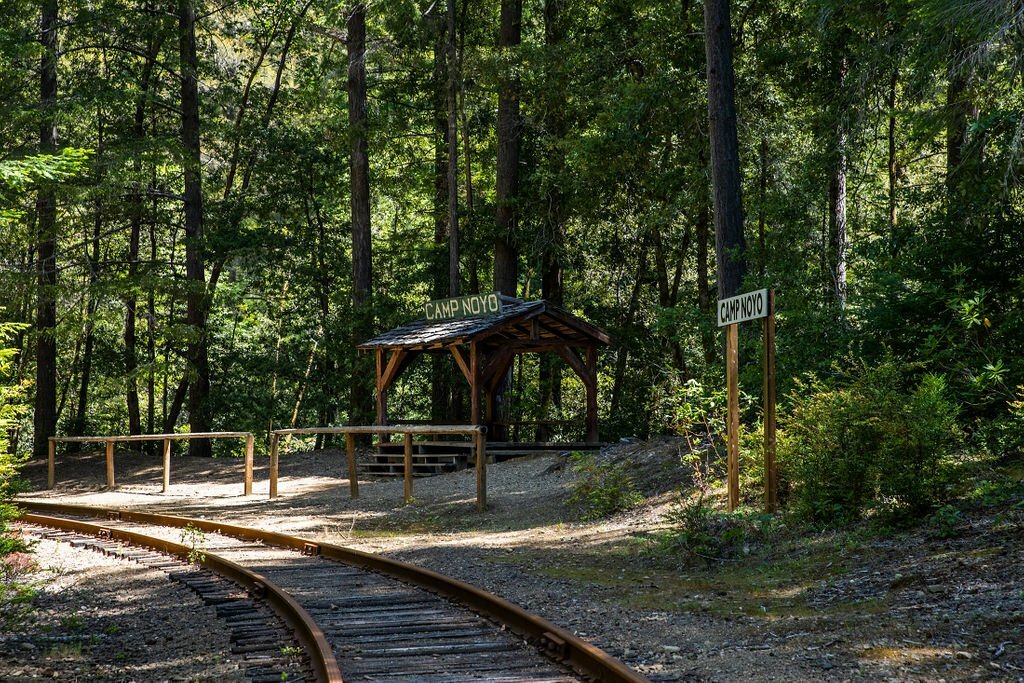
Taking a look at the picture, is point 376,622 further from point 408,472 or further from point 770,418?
point 408,472

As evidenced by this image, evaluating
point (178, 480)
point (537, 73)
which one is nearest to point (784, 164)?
point (537, 73)

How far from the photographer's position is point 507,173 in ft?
92.1

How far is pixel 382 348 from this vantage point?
22.5 m

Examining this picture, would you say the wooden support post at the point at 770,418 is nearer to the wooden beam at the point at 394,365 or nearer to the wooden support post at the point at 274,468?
A: the wooden support post at the point at 274,468

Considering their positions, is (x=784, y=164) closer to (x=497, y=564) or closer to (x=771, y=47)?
(x=771, y=47)

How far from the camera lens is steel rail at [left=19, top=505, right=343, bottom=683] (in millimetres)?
5953

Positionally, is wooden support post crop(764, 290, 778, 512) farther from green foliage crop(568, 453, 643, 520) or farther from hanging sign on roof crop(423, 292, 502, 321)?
hanging sign on roof crop(423, 292, 502, 321)

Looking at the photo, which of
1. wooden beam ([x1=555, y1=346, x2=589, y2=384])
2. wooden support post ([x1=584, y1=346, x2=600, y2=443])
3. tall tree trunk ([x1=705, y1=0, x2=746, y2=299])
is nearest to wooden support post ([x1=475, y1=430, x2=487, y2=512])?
tall tree trunk ([x1=705, y1=0, x2=746, y2=299])

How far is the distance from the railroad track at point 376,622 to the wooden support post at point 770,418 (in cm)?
362

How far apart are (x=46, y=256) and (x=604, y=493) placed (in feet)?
68.9

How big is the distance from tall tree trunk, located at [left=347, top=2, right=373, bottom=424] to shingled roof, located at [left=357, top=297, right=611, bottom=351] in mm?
5351

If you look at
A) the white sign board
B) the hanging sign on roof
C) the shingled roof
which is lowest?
the white sign board

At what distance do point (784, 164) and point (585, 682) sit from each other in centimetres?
2058

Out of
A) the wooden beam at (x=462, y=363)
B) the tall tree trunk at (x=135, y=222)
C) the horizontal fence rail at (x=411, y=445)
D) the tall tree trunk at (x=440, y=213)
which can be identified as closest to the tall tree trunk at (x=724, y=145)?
the horizontal fence rail at (x=411, y=445)
